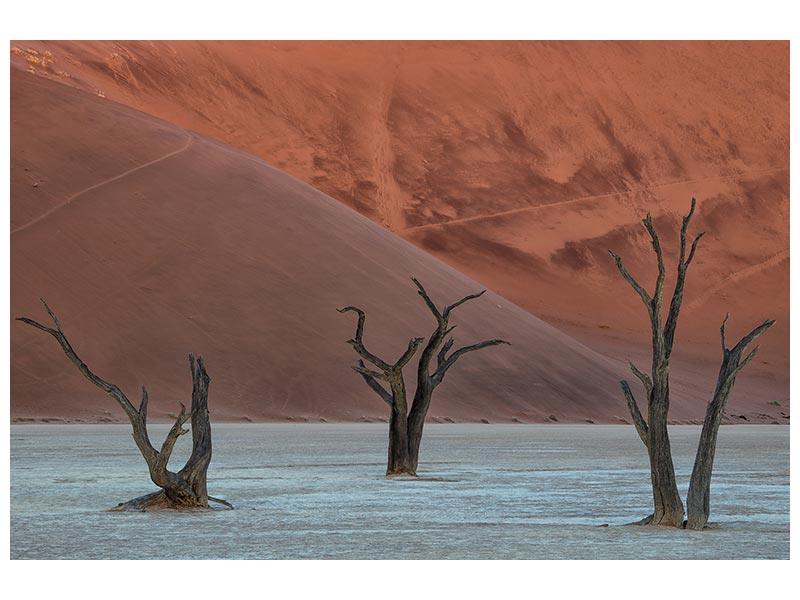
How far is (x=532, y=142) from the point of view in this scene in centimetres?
10331

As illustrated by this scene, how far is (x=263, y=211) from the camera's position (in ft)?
221

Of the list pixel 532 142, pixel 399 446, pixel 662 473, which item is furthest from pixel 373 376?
pixel 532 142

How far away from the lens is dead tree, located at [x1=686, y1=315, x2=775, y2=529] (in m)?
13.6

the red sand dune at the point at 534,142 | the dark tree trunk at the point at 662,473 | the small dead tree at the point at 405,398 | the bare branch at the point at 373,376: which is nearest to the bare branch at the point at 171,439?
the dark tree trunk at the point at 662,473

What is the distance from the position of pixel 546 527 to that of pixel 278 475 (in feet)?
28.7

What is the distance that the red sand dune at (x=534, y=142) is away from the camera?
3730 inches

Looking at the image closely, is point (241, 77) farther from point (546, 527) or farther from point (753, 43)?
point (546, 527)

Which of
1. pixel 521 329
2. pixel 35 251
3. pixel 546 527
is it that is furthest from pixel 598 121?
pixel 546 527

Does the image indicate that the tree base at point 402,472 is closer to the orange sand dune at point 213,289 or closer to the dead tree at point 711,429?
the dead tree at point 711,429

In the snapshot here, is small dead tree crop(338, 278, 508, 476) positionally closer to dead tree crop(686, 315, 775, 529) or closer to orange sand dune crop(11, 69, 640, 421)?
dead tree crop(686, 315, 775, 529)

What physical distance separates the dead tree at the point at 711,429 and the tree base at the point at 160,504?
17.4 ft

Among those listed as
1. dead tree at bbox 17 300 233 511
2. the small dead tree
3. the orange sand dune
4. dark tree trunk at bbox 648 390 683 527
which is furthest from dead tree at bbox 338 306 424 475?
the orange sand dune

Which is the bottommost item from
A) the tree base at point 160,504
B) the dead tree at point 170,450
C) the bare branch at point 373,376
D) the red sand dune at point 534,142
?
the tree base at point 160,504

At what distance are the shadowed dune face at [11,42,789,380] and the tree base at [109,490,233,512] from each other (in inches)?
2869
